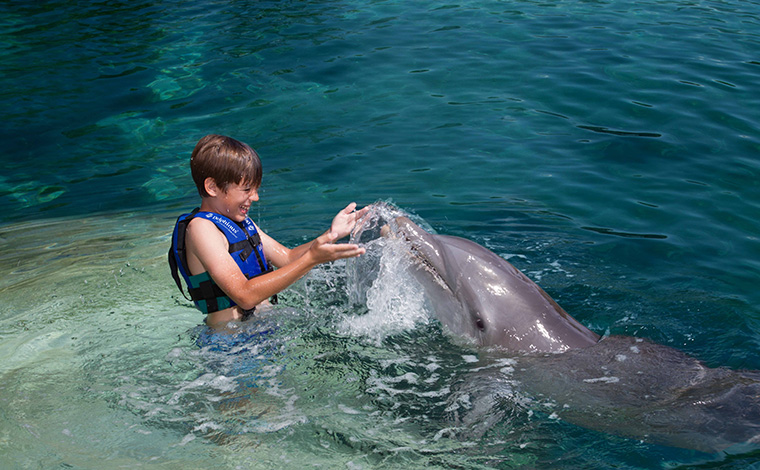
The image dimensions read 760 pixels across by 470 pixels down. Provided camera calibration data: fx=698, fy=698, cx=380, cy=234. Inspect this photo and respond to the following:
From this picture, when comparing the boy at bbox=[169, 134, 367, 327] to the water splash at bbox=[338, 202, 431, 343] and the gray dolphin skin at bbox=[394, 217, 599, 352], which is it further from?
the gray dolphin skin at bbox=[394, 217, 599, 352]

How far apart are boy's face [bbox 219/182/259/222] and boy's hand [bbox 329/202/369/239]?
639mm

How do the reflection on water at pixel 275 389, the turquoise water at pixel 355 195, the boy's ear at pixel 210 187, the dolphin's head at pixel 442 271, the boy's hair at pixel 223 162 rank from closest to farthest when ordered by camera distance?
the reflection on water at pixel 275 389 → the turquoise water at pixel 355 195 → the boy's hair at pixel 223 162 → the boy's ear at pixel 210 187 → the dolphin's head at pixel 442 271

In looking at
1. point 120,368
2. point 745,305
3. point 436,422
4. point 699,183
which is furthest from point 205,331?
point 699,183

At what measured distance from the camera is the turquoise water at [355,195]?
14.1ft

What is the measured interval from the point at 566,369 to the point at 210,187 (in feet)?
8.65

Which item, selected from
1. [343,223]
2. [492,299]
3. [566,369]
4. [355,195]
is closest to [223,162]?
[343,223]

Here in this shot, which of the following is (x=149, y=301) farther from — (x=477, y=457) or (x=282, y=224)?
(x=477, y=457)

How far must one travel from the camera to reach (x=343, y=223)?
4.38 metres

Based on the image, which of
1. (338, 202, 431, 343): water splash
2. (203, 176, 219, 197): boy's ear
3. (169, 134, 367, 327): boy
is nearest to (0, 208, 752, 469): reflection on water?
(338, 202, 431, 343): water splash

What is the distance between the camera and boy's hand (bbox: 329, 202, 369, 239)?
432 centimetres

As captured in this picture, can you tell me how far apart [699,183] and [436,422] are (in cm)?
528

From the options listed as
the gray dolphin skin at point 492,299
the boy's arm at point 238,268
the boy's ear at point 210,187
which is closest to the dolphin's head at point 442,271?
the gray dolphin skin at point 492,299

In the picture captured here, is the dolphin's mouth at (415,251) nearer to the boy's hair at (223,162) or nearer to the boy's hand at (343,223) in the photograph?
the boy's hand at (343,223)

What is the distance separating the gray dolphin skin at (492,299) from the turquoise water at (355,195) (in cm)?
27
